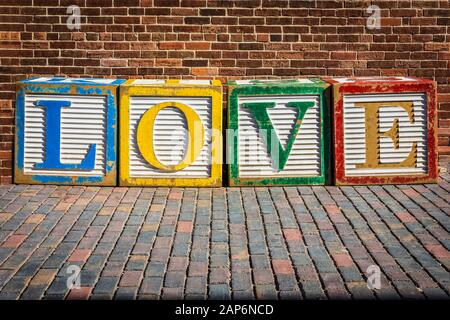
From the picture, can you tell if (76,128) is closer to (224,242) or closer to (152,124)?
(152,124)

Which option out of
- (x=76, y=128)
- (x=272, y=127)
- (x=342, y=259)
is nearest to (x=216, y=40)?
(x=272, y=127)

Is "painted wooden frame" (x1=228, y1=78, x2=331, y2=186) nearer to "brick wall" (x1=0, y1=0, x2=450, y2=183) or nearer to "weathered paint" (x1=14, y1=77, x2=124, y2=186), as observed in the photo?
"brick wall" (x1=0, y1=0, x2=450, y2=183)

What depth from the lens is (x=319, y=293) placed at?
316 cm

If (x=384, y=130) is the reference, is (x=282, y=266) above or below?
below

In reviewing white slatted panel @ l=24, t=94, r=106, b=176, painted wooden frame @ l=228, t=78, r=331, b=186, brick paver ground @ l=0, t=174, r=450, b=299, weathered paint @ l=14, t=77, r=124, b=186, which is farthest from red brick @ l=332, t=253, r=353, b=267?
white slatted panel @ l=24, t=94, r=106, b=176

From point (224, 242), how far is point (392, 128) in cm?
233

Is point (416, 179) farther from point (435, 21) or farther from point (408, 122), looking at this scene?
point (435, 21)

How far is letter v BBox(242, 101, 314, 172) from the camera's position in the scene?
17.6 feet

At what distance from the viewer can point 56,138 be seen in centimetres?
538

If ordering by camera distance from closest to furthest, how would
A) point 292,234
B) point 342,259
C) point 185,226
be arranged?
point 342,259 < point 292,234 < point 185,226

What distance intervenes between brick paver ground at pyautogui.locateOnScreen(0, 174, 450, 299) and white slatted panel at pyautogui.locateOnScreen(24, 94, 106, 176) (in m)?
0.28

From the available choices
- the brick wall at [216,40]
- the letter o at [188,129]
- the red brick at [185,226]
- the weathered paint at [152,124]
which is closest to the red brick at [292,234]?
the red brick at [185,226]

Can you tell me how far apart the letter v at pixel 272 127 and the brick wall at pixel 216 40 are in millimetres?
776

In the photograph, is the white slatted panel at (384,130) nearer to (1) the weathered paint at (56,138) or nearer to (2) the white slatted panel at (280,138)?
(2) the white slatted panel at (280,138)
